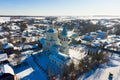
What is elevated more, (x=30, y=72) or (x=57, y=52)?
(x=57, y=52)

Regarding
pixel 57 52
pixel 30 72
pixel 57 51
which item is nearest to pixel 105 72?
pixel 57 52

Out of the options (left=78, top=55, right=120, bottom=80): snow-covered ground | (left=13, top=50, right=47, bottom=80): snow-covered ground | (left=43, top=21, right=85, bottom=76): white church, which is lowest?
(left=13, top=50, right=47, bottom=80): snow-covered ground

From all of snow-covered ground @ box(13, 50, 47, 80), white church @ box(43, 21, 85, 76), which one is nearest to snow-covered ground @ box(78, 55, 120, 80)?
white church @ box(43, 21, 85, 76)

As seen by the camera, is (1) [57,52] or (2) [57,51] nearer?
(1) [57,52]

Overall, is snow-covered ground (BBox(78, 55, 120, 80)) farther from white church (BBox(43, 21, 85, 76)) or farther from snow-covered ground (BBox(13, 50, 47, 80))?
snow-covered ground (BBox(13, 50, 47, 80))

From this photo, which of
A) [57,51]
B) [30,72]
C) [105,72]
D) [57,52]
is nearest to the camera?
[30,72]

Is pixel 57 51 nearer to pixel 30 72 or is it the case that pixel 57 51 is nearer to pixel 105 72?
pixel 30 72

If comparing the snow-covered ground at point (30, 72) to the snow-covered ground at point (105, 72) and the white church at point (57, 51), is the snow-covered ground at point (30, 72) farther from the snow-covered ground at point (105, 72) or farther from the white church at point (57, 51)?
the snow-covered ground at point (105, 72)

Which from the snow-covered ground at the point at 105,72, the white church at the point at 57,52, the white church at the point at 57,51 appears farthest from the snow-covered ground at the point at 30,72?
the snow-covered ground at the point at 105,72

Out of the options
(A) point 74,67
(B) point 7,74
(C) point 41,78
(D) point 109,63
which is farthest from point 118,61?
(B) point 7,74

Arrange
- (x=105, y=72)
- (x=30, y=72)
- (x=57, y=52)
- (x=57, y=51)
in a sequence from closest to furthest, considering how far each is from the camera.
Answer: (x=30, y=72) → (x=105, y=72) → (x=57, y=52) → (x=57, y=51)
